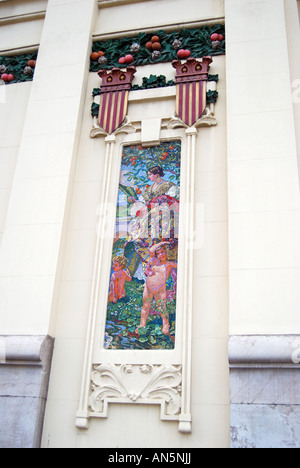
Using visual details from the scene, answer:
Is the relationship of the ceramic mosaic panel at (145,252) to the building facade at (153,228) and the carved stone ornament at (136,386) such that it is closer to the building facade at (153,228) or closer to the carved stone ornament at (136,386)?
the building facade at (153,228)

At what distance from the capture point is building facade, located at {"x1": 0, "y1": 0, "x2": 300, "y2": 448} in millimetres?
6238

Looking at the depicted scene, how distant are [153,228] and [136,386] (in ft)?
7.56

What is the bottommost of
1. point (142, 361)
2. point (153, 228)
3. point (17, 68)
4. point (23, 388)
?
point (23, 388)

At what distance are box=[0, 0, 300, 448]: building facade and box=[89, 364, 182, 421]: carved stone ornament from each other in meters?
0.02

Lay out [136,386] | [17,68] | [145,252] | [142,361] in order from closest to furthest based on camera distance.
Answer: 1. [136,386]
2. [142,361]
3. [145,252]
4. [17,68]

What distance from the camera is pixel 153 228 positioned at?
7.52 m

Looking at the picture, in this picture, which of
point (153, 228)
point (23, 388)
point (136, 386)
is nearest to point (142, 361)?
point (136, 386)

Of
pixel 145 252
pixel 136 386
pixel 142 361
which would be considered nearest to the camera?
pixel 136 386

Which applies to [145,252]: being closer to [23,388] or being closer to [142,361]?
[142,361]

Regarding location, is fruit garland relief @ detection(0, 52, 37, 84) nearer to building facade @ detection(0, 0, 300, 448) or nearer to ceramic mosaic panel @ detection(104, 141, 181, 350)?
building facade @ detection(0, 0, 300, 448)

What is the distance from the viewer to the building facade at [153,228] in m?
6.24

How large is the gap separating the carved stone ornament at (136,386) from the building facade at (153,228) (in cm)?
2

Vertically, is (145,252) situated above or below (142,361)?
above
